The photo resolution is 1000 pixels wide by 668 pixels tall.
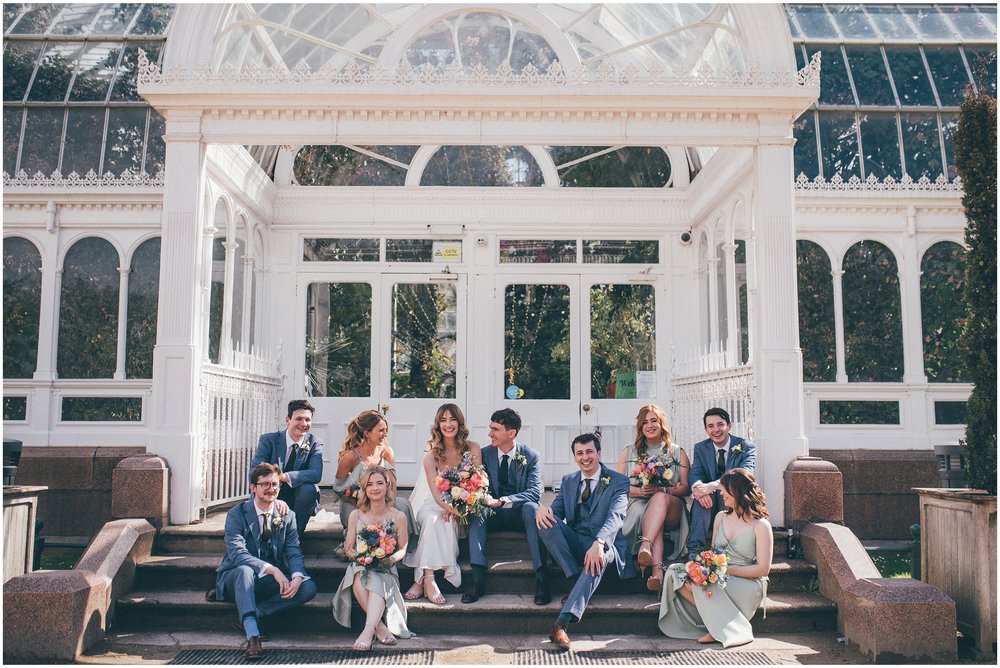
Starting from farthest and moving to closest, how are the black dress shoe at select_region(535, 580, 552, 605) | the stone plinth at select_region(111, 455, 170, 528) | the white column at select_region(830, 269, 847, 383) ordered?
the white column at select_region(830, 269, 847, 383) → the stone plinth at select_region(111, 455, 170, 528) → the black dress shoe at select_region(535, 580, 552, 605)

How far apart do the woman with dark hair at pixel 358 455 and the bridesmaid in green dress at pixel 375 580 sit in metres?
0.57

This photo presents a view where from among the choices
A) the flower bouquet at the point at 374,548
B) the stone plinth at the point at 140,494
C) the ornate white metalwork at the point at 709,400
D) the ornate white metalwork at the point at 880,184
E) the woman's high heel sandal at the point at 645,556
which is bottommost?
the woman's high heel sandal at the point at 645,556

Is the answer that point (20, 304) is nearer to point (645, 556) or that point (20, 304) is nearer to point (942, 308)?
point (645, 556)

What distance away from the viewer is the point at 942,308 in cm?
942

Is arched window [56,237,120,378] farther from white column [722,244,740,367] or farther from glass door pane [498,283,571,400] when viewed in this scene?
white column [722,244,740,367]

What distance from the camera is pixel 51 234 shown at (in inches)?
374

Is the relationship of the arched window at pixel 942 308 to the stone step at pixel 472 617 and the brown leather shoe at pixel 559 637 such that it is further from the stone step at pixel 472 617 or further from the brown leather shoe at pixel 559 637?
the brown leather shoe at pixel 559 637

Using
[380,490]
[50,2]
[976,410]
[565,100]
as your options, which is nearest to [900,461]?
[976,410]

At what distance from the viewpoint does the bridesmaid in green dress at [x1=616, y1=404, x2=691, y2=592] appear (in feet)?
20.3

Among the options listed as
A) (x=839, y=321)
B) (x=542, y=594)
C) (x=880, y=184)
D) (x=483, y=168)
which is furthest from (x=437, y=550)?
(x=880, y=184)

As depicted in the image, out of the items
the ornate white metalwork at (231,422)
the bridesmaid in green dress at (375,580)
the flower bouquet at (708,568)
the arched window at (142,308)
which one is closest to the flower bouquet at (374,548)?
the bridesmaid in green dress at (375,580)

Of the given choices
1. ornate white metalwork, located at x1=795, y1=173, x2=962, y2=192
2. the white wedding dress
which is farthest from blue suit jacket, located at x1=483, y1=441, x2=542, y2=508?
ornate white metalwork, located at x1=795, y1=173, x2=962, y2=192

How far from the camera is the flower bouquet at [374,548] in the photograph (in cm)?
562

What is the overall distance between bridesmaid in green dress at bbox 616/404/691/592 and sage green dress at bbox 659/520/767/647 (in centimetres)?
29
